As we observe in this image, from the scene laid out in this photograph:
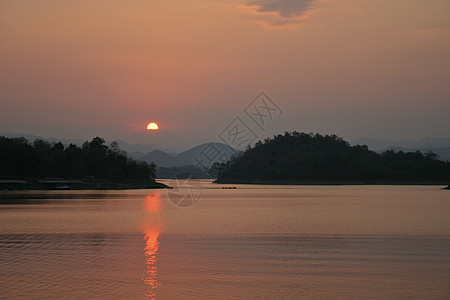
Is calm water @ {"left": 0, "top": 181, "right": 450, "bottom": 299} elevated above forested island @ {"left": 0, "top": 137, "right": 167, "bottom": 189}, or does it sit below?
below

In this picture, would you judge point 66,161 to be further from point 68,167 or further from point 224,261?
point 224,261

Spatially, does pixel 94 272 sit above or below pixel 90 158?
below

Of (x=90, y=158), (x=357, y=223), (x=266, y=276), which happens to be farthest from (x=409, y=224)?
(x=90, y=158)

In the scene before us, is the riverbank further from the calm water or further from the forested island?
the calm water

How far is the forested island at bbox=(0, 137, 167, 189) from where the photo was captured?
466ft

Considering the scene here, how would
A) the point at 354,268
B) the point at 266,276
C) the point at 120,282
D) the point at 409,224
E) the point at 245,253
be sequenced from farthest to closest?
the point at 409,224 → the point at 245,253 → the point at 354,268 → the point at 266,276 → the point at 120,282

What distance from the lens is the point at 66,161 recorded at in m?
168

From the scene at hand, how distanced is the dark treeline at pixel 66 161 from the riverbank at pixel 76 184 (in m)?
2.02

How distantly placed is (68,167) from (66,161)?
2.61m

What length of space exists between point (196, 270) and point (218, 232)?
1895 cm

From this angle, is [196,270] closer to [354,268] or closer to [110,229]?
[354,268]

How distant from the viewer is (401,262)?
28.4m

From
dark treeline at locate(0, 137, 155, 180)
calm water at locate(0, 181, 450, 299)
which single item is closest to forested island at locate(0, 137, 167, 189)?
dark treeline at locate(0, 137, 155, 180)

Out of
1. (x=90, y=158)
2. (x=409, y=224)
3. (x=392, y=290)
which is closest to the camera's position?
(x=392, y=290)
